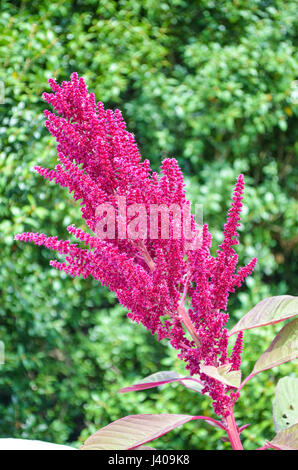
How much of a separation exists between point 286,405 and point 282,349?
0.14 meters

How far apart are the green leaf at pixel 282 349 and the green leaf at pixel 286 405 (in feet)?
0.36

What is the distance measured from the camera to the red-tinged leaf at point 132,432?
1.80 ft

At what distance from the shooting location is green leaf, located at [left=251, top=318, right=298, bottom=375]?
0.59 metres

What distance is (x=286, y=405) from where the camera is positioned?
70 cm

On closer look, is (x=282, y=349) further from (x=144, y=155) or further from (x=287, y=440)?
(x=144, y=155)

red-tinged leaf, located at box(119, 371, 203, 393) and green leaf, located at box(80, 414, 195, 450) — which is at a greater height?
green leaf, located at box(80, 414, 195, 450)

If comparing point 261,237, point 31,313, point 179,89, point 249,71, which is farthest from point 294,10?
point 31,313

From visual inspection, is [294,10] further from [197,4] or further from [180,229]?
[180,229]

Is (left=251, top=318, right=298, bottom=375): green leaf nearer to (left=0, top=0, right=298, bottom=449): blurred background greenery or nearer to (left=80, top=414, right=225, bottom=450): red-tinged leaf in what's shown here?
(left=80, top=414, right=225, bottom=450): red-tinged leaf

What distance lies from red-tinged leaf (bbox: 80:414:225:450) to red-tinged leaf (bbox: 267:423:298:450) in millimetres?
92

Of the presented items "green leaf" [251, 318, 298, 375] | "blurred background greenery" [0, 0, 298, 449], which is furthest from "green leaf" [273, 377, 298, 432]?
"blurred background greenery" [0, 0, 298, 449]

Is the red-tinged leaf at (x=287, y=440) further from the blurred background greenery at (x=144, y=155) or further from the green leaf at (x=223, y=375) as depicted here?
the blurred background greenery at (x=144, y=155)

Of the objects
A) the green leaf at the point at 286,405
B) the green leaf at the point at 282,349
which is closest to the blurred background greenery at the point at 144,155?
the green leaf at the point at 286,405

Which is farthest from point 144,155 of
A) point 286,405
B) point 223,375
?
point 223,375
